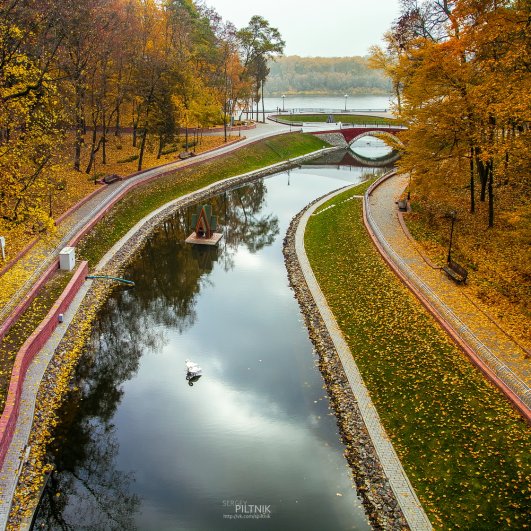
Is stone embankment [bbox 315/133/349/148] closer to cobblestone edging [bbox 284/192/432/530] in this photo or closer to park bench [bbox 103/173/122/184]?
park bench [bbox 103/173/122/184]

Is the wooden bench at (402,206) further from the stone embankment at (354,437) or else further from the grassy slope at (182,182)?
the grassy slope at (182,182)

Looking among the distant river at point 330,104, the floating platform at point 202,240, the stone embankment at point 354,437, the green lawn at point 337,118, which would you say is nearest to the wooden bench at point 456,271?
the stone embankment at point 354,437

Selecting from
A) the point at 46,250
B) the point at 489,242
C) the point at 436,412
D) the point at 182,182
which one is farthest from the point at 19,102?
the point at 489,242

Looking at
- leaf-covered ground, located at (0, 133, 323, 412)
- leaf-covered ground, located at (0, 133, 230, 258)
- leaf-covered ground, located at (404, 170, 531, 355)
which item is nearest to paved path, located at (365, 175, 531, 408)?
leaf-covered ground, located at (404, 170, 531, 355)

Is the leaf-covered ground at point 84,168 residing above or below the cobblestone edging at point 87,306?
above

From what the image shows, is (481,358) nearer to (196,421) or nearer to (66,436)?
(196,421)
